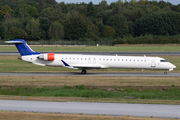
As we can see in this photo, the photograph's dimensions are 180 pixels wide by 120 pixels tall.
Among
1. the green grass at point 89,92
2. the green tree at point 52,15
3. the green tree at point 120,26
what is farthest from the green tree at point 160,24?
the green grass at point 89,92

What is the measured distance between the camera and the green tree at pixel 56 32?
107000 millimetres

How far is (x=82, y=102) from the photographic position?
656 inches

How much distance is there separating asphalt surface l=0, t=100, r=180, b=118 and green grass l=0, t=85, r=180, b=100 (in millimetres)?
3639

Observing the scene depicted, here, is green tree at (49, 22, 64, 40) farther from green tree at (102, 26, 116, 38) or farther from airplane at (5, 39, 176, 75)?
airplane at (5, 39, 176, 75)

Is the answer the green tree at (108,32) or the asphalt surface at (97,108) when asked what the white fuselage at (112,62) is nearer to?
the asphalt surface at (97,108)

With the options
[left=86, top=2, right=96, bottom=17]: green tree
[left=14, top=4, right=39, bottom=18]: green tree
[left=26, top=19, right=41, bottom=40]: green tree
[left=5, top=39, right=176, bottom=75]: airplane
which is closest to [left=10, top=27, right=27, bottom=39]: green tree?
[left=26, top=19, right=41, bottom=40]: green tree

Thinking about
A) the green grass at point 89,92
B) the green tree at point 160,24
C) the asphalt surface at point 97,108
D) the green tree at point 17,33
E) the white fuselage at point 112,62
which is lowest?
the green grass at point 89,92

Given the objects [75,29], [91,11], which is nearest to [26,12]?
[91,11]

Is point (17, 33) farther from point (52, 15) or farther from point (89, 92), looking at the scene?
point (89, 92)

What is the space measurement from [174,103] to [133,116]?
4607 millimetres

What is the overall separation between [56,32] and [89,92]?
88498 millimetres

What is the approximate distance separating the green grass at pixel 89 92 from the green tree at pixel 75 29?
3366 inches

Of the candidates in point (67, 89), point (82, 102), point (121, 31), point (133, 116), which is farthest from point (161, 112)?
point (121, 31)

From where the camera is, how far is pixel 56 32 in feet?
350
